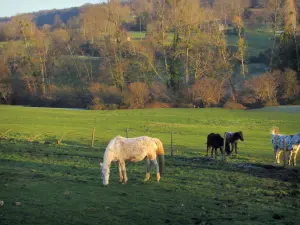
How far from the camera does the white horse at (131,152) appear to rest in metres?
16.0

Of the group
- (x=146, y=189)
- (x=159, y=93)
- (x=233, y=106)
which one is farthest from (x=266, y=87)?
(x=146, y=189)

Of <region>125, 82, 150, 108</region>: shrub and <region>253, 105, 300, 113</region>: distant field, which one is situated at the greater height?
<region>125, 82, 150, 108</region>: shrub

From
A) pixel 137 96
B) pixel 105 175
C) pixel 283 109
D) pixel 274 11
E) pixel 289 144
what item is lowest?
pixel 283 109

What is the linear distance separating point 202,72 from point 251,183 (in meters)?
55.8

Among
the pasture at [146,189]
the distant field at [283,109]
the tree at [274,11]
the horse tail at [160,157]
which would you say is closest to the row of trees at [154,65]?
the tree at [274,11]

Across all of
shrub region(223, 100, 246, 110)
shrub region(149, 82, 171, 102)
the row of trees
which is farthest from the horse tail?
shrub region(149, 82, 171, 102)

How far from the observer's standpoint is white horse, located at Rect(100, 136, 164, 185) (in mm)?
15992

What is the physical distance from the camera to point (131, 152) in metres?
16.5

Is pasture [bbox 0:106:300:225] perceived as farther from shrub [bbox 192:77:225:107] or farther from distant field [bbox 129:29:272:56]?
distant field [bbox 129:29:272:56]

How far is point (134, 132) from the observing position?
37906 mm

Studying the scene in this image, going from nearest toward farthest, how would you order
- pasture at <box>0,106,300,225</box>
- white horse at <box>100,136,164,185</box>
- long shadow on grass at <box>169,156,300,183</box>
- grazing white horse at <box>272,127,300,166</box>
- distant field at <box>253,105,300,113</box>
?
pasture at <box>0,106,300,225</box> < white horse at <box>100,136,164,185</box> < long shadow on grass at <box>169,156,300,183</box> < grazing white horse at <box>272,127,300,166</box> < distant field at <box>253,105,300,113</box>

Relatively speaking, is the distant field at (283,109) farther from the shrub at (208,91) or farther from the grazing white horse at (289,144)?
the grazing white horse at (289,144)

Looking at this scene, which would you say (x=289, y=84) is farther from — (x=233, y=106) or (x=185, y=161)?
(x=185, y=161)

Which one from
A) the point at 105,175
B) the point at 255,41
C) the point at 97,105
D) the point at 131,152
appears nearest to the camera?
the point at 105,175
